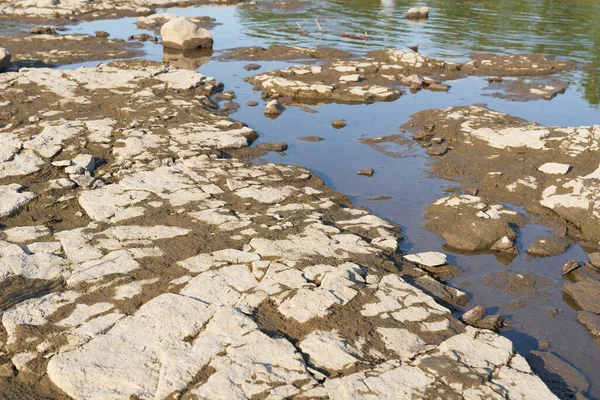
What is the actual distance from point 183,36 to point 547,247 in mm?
13831

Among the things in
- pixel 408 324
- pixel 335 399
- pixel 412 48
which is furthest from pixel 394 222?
pixel 412 48

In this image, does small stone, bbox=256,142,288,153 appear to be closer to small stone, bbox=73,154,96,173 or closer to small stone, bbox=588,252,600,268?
small stone, bbox=73,154,96,173

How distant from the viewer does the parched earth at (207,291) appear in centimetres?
407

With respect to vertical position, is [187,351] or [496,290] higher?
[187,351]

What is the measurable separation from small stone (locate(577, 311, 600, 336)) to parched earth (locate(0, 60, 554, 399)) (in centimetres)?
109

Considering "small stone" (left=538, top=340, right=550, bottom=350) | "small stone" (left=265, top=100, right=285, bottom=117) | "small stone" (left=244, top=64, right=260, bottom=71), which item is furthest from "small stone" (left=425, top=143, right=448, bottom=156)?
"small stone" (left=244, top=64, right=260, bottom=71)

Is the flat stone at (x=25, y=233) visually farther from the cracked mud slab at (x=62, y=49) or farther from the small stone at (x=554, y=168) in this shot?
the cracked mud slab at (x=62, y=49)

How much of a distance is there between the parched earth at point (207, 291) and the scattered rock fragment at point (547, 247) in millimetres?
1506

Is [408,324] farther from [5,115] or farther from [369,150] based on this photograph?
[5,115]

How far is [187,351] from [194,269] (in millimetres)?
1172

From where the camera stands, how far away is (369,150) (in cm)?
964

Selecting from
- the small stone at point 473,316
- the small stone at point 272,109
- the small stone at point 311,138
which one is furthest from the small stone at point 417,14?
the small stone at point 473,316

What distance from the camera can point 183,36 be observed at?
57.6 ft

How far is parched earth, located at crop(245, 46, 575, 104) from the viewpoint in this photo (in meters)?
12.6
